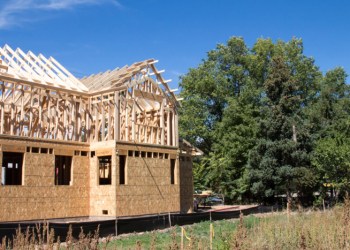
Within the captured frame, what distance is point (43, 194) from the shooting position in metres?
18.6

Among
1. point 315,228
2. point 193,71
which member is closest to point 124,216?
point 315,228

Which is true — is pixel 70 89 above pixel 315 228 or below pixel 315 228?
above

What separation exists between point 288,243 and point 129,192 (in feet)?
42.2

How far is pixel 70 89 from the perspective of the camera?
20.7 meters

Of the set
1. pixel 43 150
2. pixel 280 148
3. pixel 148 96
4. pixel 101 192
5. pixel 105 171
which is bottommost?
pixel 101 192

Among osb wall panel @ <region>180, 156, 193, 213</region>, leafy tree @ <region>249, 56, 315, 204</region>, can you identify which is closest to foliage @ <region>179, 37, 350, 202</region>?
leafy tree @ <region>249, 56, 315, 204</region>

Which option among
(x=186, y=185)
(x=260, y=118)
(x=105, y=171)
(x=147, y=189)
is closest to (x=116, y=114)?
(x=147, y=189)

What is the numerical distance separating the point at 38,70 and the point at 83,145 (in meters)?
4.48

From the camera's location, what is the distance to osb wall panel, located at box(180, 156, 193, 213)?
25594mm

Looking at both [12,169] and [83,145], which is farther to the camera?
[83,145]

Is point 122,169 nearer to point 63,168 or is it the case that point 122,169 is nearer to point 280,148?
point 63,168

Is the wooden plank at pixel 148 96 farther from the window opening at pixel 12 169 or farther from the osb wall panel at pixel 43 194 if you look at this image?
the window opening at pixel 12 169

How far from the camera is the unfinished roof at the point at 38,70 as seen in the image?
64.7 feet

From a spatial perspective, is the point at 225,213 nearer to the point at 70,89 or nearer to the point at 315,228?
the point at 70,89
